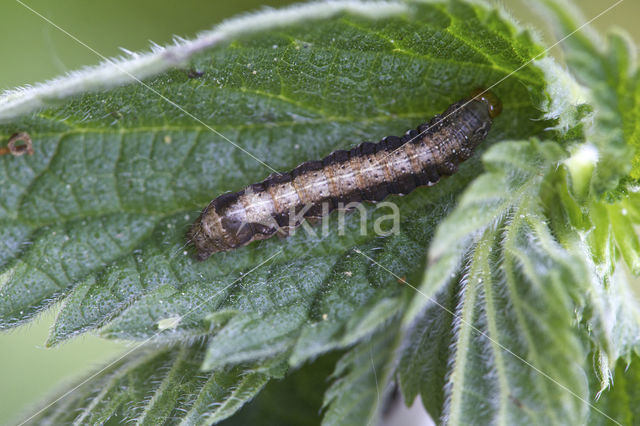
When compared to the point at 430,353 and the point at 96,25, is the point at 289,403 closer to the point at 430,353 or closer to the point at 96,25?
the point at 430,353

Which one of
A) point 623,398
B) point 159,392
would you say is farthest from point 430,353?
point 159,392

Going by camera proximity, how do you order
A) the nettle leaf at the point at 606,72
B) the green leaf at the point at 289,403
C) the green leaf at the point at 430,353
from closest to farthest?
the nettle leaf at the point at 606,72, the green leaf at the point at 430,353, the green leaf at the point at 289,403

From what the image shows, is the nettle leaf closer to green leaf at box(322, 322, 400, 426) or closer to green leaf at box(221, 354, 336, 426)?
green leaf at box(322, 322, 400, 426)

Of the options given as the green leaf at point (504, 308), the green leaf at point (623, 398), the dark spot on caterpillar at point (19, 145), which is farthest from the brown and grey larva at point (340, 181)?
the green leaf at point (623, 398)

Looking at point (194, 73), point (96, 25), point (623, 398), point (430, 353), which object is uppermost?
point (96, 25)

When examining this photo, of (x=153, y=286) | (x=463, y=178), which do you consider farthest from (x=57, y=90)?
Answer: (x=463, y=178)

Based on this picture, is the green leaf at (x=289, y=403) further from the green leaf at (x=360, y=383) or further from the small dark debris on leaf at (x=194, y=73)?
the small dark debris on leaf at (x=194, y=73)
